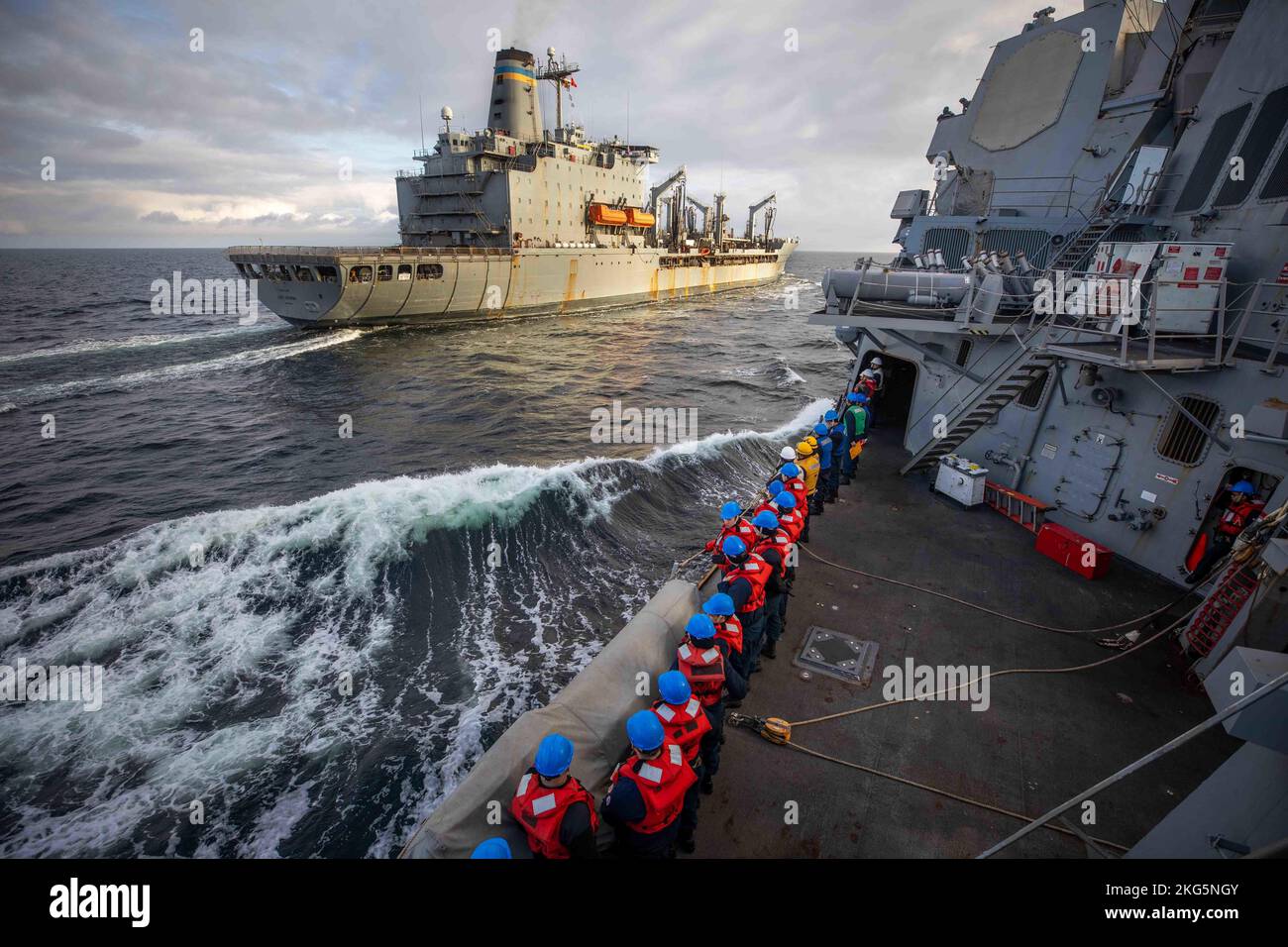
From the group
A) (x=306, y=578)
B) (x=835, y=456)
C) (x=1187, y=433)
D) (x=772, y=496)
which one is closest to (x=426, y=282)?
(x=306, y=578)

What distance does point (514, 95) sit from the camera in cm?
4441

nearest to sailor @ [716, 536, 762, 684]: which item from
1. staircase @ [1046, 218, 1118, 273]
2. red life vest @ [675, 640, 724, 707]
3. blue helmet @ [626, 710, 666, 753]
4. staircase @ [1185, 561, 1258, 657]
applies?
red life vest @ [675, 640, 724, 707]

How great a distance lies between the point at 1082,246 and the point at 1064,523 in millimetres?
5672

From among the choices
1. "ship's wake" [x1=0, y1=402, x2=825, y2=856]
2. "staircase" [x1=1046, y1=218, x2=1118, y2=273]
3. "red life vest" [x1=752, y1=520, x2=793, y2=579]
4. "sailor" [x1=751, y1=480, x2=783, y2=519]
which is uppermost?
"staircase" [x1=1046, y1=218, x2=1118, y2=273]

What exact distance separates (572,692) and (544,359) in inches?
1121

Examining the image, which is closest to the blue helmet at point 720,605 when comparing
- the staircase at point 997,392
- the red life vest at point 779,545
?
the red life vest at point 779,545

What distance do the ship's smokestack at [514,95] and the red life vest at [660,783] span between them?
51.1m

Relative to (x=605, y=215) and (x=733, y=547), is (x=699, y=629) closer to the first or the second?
(x=733, y=547)

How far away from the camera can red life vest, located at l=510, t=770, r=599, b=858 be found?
3461 millimetres

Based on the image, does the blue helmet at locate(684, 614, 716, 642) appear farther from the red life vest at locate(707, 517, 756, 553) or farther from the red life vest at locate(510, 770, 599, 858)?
the red life vest at locate(707, 517, 756, 553)

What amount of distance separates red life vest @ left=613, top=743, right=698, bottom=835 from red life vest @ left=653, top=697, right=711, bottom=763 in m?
0.16

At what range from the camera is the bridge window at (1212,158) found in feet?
27.3
